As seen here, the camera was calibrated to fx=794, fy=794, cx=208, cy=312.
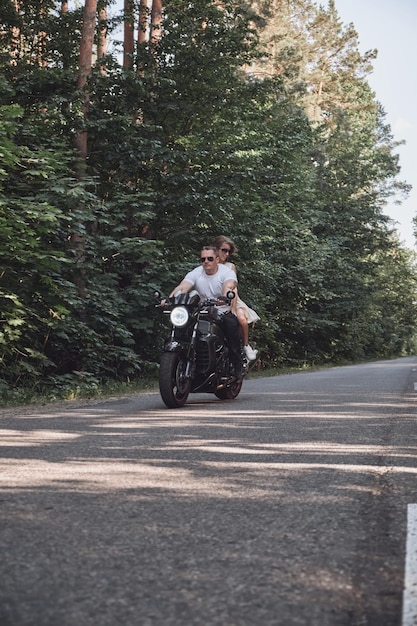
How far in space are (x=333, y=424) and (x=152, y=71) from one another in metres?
13.1

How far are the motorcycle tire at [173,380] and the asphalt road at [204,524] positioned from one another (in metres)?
1.96

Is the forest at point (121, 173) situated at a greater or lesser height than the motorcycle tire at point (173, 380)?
greater

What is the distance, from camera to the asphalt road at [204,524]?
233 cm

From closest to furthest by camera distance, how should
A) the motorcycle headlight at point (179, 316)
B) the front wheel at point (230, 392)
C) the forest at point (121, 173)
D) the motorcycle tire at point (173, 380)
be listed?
the motorcycle tire at point (173, 380) → the motorcycle headlight at point (179, 316) → the front wheel at point (230, 392) → the forest at point (121, 173)

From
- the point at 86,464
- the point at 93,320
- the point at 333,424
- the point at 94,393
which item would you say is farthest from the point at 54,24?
the point at 86,464

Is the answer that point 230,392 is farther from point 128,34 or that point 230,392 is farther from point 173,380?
point 128,34

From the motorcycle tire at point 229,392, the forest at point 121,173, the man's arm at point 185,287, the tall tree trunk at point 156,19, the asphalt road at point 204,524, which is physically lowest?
the asphalt road at point 204,524

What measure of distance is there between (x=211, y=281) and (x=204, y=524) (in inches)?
256

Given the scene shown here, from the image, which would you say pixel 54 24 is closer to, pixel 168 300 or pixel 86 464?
pixel 168 300

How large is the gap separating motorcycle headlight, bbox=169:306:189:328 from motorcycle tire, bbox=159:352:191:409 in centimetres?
35

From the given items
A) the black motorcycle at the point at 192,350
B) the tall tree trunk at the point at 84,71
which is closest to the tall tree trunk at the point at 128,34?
the tall tree trunk at the point at 84,71

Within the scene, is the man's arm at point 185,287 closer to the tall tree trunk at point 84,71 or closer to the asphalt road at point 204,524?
the asphalt road at point 204,524

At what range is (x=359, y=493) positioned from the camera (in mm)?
3988

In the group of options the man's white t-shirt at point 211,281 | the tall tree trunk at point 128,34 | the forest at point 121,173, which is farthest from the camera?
the tall tree trunk at point 128,34
